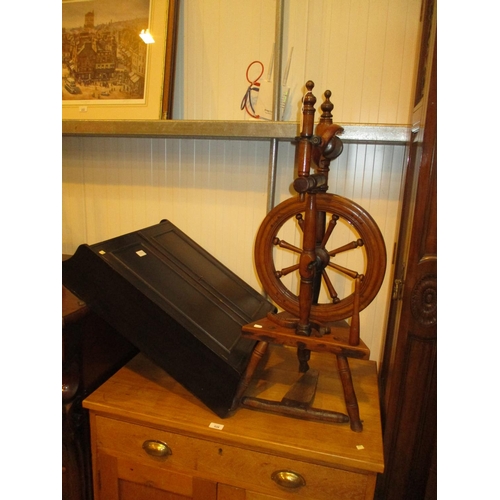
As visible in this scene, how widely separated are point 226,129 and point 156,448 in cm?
102

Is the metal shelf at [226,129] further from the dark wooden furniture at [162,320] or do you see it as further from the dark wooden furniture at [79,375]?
the dark wooden furniture at [79,375]

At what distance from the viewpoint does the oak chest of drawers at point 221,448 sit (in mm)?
941

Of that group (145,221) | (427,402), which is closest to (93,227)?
(145,221)

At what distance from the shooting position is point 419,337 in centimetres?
99

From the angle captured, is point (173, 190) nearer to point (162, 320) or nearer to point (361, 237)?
point (162, 320)

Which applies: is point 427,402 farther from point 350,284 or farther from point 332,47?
point 332,47

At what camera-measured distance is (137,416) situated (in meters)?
1.04

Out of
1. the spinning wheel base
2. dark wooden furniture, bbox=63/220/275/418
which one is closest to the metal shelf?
dark wooden furniture, bbox=63/220/275/418

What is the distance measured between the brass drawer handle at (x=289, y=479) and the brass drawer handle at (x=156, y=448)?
313 millimetres

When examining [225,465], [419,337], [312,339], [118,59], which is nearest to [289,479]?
[225,465]

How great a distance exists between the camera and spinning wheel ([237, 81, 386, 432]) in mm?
940

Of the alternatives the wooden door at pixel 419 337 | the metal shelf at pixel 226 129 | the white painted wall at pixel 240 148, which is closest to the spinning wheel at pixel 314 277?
the wooden door at pixel 419 337
